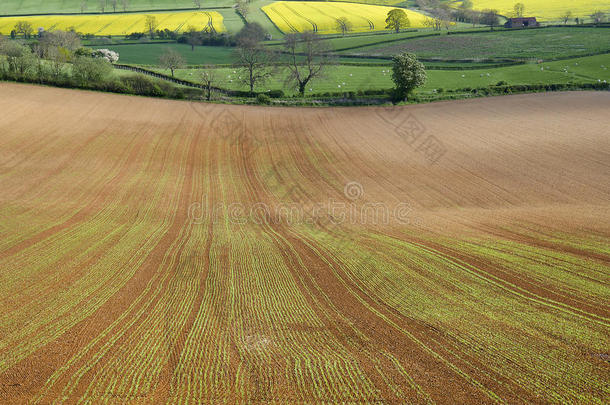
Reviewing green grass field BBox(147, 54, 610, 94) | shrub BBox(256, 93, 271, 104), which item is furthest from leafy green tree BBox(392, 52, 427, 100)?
shrub BBox(256, 93, 271, 104)

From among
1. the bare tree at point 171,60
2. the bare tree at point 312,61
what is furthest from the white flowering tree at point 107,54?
the bare tree at point 312,61

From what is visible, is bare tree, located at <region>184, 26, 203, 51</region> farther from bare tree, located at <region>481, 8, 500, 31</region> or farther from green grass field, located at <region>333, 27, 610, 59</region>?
bare tree, located at <region>481, 8, 500, 31</region>

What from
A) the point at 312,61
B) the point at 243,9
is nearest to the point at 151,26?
the point at 243,9

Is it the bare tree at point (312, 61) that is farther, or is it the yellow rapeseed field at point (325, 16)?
the yellow rapeseed field at point (325, 16)

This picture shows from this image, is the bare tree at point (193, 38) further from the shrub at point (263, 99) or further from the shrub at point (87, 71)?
the shrub at point (263, 99)

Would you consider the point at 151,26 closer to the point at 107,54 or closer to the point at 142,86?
the point at 107,54

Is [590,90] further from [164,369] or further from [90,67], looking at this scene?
[90,67]
